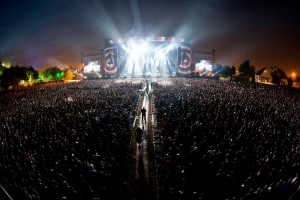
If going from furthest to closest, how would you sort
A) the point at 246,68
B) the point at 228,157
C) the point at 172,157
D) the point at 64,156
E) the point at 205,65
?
the point at 205,65
the point at 246,68
the point at 172,157
the point at 64,156
the point at 228,157

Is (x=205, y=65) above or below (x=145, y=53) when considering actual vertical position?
below

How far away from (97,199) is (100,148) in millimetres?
3224

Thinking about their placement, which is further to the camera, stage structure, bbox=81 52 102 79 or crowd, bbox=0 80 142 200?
stage structure, bbox=81 52 102 79

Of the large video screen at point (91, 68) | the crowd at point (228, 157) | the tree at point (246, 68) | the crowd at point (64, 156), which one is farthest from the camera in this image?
the large video screen at point (91, 68)

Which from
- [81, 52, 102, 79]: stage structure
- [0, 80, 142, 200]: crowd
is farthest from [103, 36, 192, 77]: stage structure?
[0, 80, 142, 200]: crowd

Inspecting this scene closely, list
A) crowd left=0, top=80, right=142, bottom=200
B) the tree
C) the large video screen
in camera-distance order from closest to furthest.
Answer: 1. crowd left=0, top=80, right=142, bottom=200
2. the tree
3. the large video screen

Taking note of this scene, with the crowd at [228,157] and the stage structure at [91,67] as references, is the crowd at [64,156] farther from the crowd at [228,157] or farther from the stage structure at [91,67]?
the stage structure at [91,67]

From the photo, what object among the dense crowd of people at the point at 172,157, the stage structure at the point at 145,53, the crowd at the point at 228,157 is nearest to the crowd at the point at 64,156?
the dense crowd of people at the point at 172,157

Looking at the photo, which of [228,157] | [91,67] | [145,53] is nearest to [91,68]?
[91,67]

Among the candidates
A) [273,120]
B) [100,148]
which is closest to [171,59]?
[273,120]

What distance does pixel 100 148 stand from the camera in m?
9.64

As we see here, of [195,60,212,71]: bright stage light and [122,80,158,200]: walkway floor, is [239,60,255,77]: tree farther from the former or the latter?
[122,80,158,200]: walkway floor

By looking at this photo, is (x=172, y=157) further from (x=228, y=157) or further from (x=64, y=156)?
(x=64, y=156)

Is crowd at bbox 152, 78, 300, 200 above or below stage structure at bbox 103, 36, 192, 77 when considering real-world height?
below
